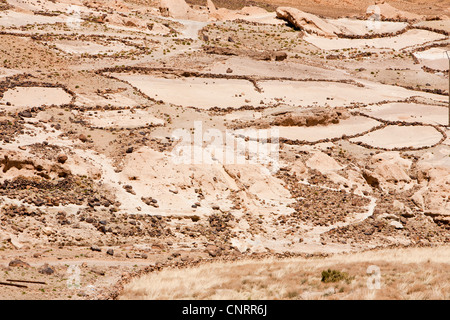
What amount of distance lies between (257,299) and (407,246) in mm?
11049

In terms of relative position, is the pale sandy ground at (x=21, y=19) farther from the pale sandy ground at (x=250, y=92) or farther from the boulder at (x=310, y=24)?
the boulder at (x=310, y=24)

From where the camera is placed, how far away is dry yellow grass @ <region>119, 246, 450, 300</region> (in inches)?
628

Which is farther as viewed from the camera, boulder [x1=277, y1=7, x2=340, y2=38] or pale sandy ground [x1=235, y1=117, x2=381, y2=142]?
boulder [x1=277, y1=7, x2=340, y2=38]

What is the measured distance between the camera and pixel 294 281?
17328 mm

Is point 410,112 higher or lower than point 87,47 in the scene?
lower

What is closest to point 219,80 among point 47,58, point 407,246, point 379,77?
point 47,58

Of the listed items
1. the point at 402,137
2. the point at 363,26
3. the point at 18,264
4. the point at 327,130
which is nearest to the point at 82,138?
the point at 18,264

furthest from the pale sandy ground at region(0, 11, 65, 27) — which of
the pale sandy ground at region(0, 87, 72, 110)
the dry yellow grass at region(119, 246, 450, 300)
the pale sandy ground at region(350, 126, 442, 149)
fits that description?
the dry yellow grass at region(119, 246, 450, 300)

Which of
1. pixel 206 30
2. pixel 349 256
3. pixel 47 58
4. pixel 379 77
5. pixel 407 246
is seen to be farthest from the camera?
pixel 206 30

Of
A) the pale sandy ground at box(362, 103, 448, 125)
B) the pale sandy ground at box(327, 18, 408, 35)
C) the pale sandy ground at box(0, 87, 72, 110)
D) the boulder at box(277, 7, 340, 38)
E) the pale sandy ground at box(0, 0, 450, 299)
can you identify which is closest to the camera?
the pale sandy ground at box(0, 0, 450, 299)

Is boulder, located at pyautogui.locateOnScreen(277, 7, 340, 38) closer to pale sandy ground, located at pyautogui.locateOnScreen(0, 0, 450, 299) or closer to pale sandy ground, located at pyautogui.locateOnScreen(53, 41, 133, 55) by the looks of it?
pale sandy ground, located at pyautogui.locateOnScreen(0, 0, 450, 299)

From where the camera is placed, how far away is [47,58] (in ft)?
134

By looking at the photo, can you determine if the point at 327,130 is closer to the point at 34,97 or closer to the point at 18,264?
the point at 34,97
